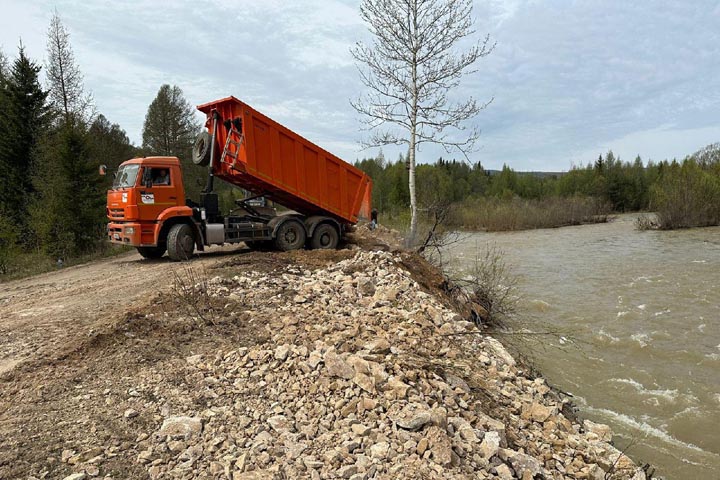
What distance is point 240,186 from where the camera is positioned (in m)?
10.6

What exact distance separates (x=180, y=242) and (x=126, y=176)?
203cm

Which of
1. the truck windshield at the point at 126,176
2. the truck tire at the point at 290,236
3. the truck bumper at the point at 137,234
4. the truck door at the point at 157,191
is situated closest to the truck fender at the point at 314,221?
the truck tire at the point at 290,236

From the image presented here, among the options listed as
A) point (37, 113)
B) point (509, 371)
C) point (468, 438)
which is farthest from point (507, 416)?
point (37, 113)

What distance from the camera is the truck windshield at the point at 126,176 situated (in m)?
10.1

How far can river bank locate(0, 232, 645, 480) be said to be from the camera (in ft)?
9.71

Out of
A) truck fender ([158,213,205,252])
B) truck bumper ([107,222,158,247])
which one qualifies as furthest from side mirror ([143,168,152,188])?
truck bumper ([107,222,158,247])

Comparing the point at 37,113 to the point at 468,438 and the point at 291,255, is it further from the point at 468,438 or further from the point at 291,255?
the point at 468,438

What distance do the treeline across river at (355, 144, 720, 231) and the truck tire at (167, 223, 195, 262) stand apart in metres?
5.69

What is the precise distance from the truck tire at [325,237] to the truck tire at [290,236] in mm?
263

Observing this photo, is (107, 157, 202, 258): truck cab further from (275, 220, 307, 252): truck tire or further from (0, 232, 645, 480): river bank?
(0, 232, 645, 480): river bank

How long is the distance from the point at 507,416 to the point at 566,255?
51.3 feet

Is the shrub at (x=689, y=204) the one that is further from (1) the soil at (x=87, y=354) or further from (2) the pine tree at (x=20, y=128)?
(2) the pine tree at (x=20, y=128)

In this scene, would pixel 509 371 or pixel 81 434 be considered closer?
pixel 81 434

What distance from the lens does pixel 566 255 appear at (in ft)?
58.5
